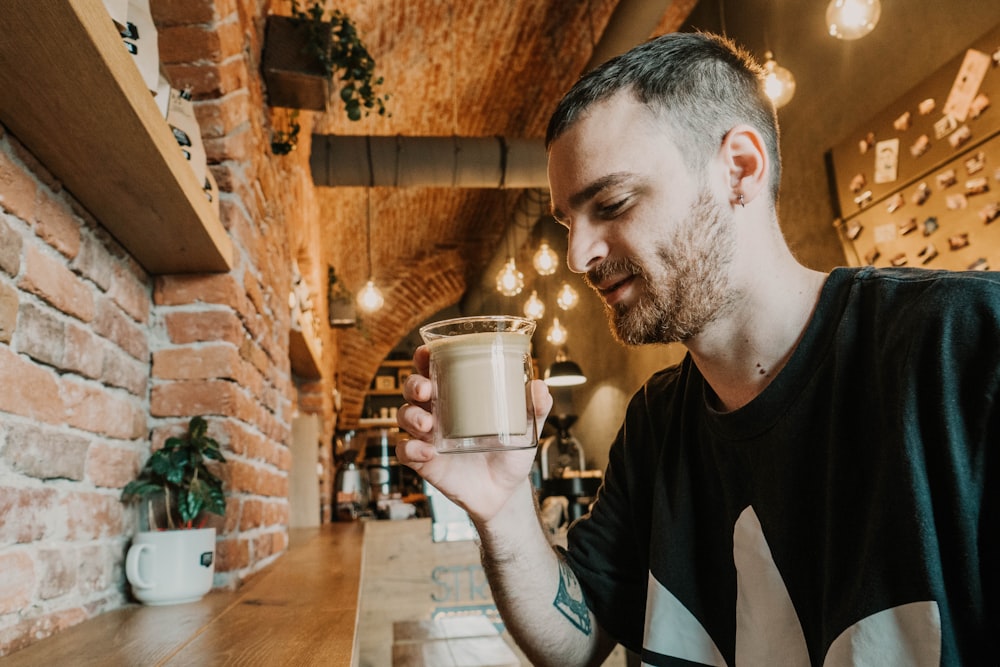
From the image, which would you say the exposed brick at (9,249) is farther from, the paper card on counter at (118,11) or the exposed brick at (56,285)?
the paper card on counter at (118,11)

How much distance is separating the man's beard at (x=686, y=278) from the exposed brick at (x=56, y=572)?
3.35ft

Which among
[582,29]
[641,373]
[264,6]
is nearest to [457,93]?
[582,29]

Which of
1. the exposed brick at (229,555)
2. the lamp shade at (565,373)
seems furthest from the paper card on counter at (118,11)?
the lamp shade at (565,373)

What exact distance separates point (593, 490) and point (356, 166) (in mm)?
2835

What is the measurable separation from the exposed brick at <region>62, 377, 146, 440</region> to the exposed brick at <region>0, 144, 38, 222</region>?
30 centimetres

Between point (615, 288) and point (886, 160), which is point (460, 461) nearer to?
point (615, 288)

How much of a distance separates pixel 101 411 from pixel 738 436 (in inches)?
46.2

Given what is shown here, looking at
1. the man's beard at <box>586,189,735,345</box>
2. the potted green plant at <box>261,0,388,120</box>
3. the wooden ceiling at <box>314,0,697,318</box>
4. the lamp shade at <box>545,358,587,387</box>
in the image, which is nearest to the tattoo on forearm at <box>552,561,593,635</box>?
the man's beard at <box>586,189,735,345</box>

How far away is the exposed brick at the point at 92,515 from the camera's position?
1.18 metres

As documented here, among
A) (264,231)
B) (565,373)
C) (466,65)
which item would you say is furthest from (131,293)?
(565,373)

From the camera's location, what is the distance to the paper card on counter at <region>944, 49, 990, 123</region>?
2301 mm

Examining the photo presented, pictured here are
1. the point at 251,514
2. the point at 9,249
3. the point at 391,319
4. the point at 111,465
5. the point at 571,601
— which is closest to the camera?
the point at 9,249

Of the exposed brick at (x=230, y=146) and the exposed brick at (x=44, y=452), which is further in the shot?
the exposed brick at (x=230, y=146)

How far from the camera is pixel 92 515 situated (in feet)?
4.16
